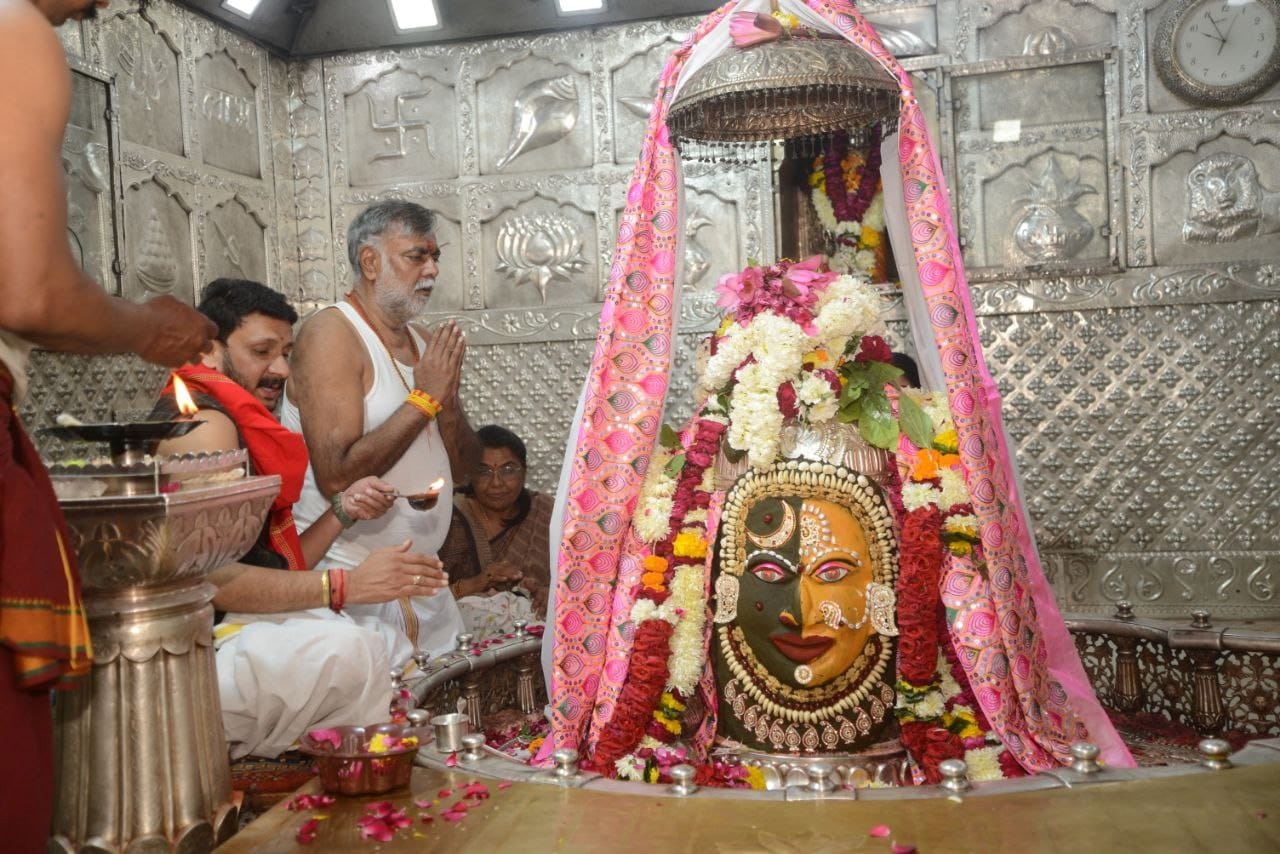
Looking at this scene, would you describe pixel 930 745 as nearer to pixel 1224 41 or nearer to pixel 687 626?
pixel 687 626

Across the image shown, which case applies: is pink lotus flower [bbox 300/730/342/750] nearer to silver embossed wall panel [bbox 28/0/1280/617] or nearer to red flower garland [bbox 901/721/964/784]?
red flower garland [bbox 901/721/964/784]

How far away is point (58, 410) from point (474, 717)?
3005 millimetres

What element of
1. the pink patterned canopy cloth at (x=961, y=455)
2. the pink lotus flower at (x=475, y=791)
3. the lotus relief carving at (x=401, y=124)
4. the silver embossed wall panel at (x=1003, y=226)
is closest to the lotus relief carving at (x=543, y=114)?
the silver embossed wall panel at (x=1003, y=226)

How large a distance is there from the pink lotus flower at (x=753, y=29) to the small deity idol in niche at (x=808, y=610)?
51.3 inches

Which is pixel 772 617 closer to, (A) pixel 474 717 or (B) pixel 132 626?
(A) pixel 474 717

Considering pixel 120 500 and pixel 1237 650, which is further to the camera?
pixel 1237 650

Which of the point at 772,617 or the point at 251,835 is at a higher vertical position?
the point at 772,617

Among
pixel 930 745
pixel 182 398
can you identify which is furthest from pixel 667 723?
pixel 182 398

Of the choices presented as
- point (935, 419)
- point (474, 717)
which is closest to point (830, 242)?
point (935, 419)

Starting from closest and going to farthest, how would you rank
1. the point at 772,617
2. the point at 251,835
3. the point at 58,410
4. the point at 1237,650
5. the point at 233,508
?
the point at 233,508
the point at 251,835
the point at 772,617
the point at 1237,650
the point at 58,410

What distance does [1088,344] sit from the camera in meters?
6.55

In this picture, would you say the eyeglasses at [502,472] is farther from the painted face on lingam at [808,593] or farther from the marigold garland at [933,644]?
the marigold garland at [933,644]

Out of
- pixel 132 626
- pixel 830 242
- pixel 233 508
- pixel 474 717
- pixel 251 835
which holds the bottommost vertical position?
pixel 474 717

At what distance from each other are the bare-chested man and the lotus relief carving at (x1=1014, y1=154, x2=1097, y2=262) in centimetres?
582
